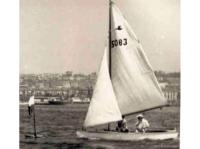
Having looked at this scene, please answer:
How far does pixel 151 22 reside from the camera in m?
1.71

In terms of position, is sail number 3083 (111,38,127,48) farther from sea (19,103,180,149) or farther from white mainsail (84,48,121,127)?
sea (19,103,180,149)

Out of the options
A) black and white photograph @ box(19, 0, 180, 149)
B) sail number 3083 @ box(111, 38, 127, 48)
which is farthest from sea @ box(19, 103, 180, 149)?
sail number 3083 @ box(111, 38, 127, 48)

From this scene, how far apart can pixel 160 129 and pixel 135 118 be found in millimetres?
90

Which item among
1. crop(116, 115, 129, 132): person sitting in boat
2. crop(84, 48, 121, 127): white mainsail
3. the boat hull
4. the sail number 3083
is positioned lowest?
the boat hull

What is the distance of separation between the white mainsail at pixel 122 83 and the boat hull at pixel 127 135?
0.04 metres

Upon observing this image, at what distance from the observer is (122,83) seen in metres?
1.74

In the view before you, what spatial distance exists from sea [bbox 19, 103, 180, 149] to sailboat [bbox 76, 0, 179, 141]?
0.06 ft

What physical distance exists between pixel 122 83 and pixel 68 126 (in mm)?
229

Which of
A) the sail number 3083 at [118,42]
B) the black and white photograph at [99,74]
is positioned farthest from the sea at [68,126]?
the sail number 3083 at [118,42]

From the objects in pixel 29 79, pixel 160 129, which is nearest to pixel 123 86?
pixel 160 129

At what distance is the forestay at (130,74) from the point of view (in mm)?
1719

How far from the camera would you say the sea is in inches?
66.9

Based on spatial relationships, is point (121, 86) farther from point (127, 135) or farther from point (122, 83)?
point (127, 135)
